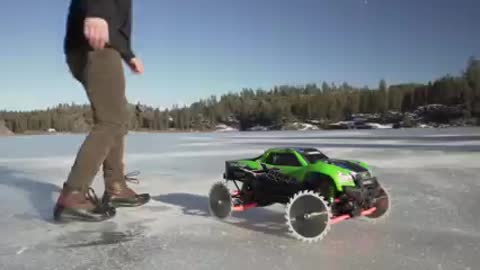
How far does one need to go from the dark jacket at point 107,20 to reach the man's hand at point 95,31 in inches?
1.8

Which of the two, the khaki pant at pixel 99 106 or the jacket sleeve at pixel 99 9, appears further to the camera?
the khaki pant at pixel 99 106

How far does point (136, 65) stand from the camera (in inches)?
129

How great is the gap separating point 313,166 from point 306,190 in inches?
7.6

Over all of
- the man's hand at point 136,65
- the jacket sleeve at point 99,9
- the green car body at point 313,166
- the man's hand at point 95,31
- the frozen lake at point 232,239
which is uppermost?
the jacket sleeve at point 99,9

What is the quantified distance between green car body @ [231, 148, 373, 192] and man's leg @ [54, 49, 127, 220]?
120cm

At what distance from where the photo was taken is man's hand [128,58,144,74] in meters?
3.27

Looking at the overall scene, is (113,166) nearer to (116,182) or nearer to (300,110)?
(116,182)

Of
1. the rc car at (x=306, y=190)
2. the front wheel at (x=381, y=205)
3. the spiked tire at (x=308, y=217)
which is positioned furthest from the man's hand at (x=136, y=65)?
the front wheel at (x=381, y=205)

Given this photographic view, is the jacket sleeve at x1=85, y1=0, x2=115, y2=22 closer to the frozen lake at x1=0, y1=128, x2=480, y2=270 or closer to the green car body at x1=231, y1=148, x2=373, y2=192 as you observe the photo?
the frozen lake at x1=0, y1=128, x2=480, y2=270

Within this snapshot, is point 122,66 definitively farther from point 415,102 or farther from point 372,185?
point 415,102

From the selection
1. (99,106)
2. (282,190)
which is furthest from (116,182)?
(282,190)

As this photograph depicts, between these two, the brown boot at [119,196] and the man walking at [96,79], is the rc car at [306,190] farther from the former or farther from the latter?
the man walking at [96,79]

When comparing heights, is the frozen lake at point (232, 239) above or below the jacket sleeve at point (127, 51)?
below

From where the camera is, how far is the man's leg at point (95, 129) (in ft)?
9.78
